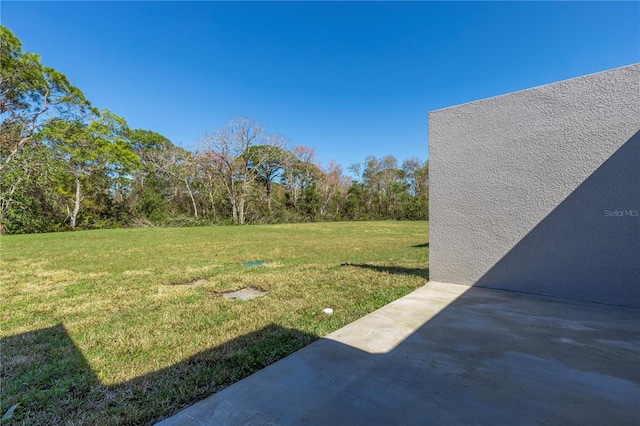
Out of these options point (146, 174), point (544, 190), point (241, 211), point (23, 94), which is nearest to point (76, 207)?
point (23, 94)

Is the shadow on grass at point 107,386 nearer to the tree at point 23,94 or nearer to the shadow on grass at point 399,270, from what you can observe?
the shadow on grass at point 399,270

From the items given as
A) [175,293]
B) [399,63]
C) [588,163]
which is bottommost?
→ [175,293]

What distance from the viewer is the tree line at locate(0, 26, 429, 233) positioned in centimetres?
1255

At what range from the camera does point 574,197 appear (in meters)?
2.95

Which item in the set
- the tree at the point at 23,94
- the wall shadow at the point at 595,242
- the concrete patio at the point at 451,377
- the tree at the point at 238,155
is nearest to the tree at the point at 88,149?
the tree at the point at 23,94

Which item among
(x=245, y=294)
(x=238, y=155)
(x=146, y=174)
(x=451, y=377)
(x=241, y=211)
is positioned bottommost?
(x=245, y=294)

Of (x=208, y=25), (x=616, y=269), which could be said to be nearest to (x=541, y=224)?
(x=616, y=269)

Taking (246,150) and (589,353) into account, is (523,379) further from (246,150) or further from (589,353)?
(246,150)

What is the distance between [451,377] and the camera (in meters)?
1.52

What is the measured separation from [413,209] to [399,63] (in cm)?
1738

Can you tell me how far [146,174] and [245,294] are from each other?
2265 centimetres

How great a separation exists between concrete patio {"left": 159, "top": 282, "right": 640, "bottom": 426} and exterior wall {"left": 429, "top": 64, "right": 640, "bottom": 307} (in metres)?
0.73

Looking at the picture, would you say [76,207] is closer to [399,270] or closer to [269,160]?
[269,160]

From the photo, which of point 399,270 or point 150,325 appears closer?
point 150,325
